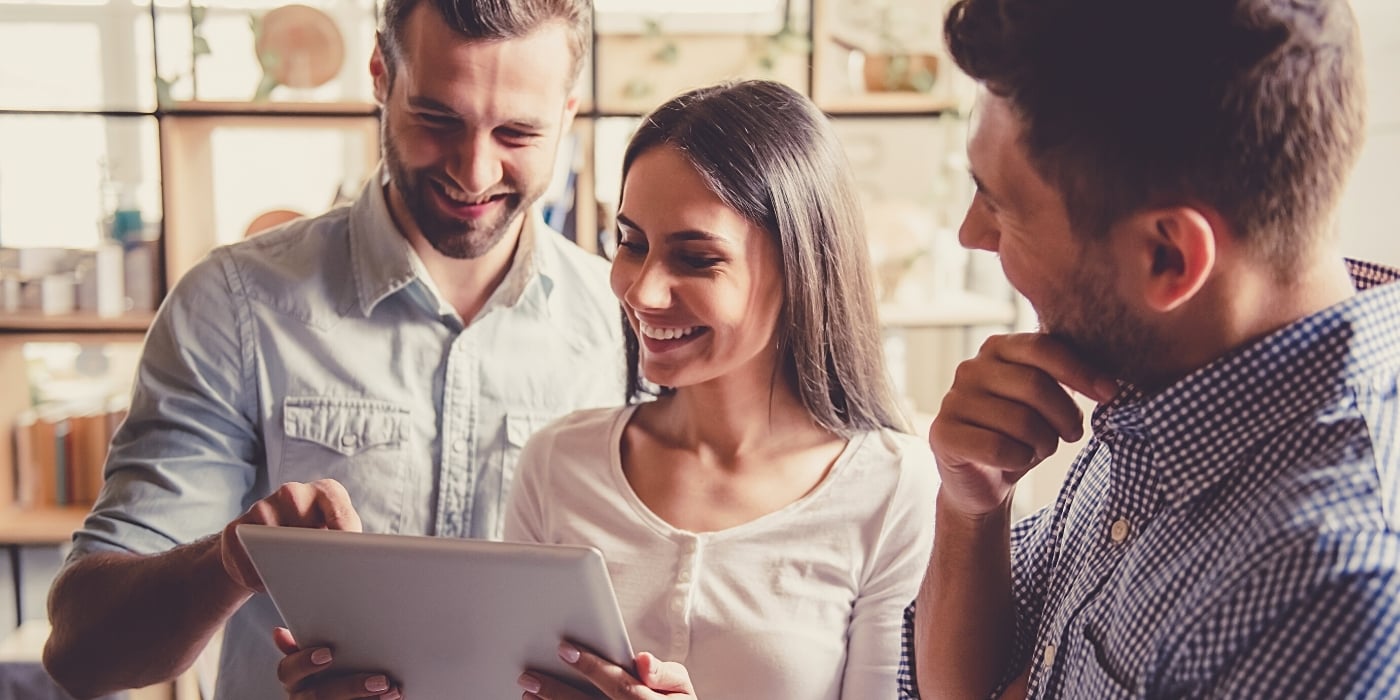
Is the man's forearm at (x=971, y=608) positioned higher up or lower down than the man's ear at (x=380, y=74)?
lower down

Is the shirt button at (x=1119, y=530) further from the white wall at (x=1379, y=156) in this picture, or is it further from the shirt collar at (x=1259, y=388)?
the white wall at (x=1379, y=156)

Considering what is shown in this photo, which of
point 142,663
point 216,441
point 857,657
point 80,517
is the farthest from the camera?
point 80,517

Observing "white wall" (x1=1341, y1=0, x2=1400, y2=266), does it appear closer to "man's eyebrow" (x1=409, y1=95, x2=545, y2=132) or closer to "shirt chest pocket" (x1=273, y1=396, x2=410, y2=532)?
"man's eyebrow" (x1=409, y1=95, x2=545, y2=132)

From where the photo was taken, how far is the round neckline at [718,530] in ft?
4.97

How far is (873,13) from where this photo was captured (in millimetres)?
3238

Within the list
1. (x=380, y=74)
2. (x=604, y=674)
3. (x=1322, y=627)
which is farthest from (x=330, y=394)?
(x=1322, y=627)

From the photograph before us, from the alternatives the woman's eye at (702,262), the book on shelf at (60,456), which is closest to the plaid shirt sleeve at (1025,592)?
the woman's eye at (702,262)

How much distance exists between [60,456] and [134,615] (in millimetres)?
1891

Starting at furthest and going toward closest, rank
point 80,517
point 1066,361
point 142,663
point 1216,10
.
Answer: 1. point 80,517
2. point 142,663
3. point 1066,361
4. point 1216,10

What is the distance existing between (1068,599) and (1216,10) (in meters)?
0.49

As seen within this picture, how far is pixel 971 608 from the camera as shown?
1.16 metres

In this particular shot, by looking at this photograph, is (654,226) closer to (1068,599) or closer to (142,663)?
(1068,599)

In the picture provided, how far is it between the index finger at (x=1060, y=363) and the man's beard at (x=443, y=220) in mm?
947

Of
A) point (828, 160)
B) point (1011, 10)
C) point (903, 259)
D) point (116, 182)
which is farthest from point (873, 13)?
point (1011, 10)
